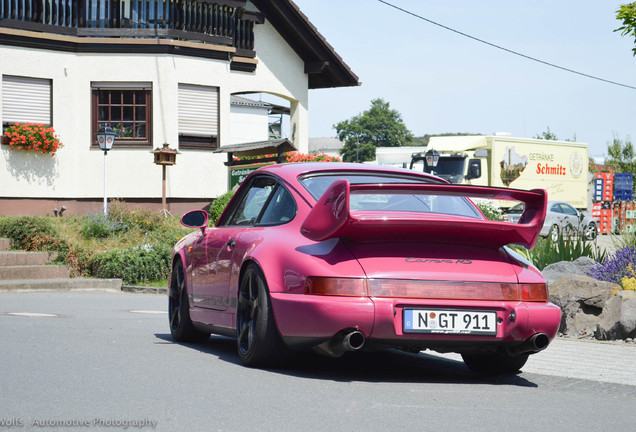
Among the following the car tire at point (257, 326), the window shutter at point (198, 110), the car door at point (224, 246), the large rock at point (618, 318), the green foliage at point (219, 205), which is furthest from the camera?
the window shutter at point (198, 110)

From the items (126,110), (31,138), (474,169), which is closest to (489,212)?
(474,169)

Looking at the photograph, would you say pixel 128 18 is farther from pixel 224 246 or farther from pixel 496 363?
pixel 496 363

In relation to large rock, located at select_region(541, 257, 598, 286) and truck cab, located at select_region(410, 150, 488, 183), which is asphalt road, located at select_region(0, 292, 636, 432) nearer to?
large rock, located at select_region(541, 257, 598, 286)

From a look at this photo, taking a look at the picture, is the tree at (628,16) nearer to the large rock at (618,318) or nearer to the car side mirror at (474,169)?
the large rock at (618,318)

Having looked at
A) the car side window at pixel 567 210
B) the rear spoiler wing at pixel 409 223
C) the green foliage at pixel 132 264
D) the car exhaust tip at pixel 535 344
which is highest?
the rear spoiler wing at pixel 409 223

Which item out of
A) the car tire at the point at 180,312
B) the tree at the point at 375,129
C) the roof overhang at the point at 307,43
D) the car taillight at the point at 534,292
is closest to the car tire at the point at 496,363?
the car taillight at the point at 534,292

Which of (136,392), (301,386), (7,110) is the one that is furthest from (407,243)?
(7,110)

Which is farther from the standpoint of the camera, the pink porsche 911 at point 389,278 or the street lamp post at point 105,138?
the street lamp post at point 105,138

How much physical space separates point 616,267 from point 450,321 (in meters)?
6.03

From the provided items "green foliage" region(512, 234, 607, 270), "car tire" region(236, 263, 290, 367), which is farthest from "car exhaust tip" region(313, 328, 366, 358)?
"green foliage" region(512, 234, 607, 270)

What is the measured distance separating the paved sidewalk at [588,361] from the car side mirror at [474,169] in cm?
2290

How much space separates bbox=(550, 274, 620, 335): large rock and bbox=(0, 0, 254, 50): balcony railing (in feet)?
56.7

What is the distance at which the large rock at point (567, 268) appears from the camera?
1130 centimetres

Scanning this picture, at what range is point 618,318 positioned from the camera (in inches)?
363
